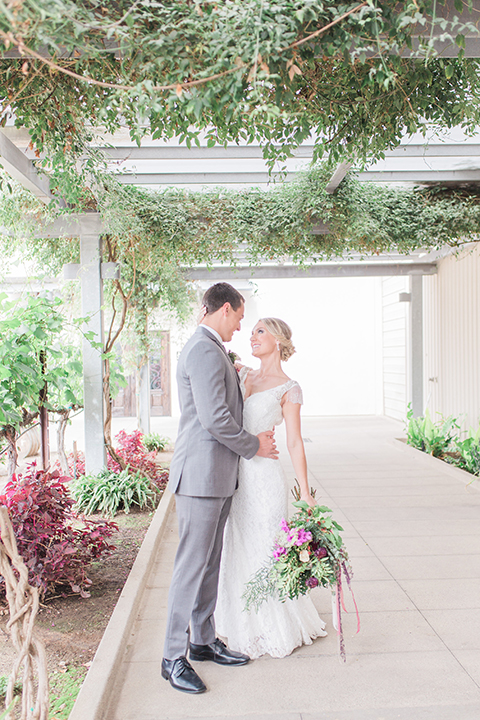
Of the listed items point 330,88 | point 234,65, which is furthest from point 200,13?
point 330,88

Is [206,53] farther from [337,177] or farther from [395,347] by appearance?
[395,347]

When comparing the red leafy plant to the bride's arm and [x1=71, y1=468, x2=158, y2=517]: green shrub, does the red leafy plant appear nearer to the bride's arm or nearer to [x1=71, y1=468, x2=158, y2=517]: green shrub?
the bride's arm

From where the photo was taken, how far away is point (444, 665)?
2.50m

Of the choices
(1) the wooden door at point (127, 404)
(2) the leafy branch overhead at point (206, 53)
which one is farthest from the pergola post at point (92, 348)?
(1) the wooden door at point (127, 404)

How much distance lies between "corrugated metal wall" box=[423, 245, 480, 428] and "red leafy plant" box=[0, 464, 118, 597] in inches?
240

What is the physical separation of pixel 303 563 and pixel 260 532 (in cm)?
29

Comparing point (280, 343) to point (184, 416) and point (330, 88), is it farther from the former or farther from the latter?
point (330, 88)

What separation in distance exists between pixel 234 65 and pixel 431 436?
6.97 metres

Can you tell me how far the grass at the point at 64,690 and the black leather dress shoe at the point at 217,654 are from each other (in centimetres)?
49

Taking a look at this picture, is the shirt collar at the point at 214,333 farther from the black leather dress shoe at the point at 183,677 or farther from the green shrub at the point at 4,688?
the green shrub at the point at 4,688

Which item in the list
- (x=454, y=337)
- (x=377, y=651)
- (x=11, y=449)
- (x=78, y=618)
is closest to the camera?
(x=377, y=651)

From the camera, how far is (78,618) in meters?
3.03

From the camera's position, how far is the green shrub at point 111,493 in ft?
16.6

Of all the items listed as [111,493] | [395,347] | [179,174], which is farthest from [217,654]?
[395,347]
